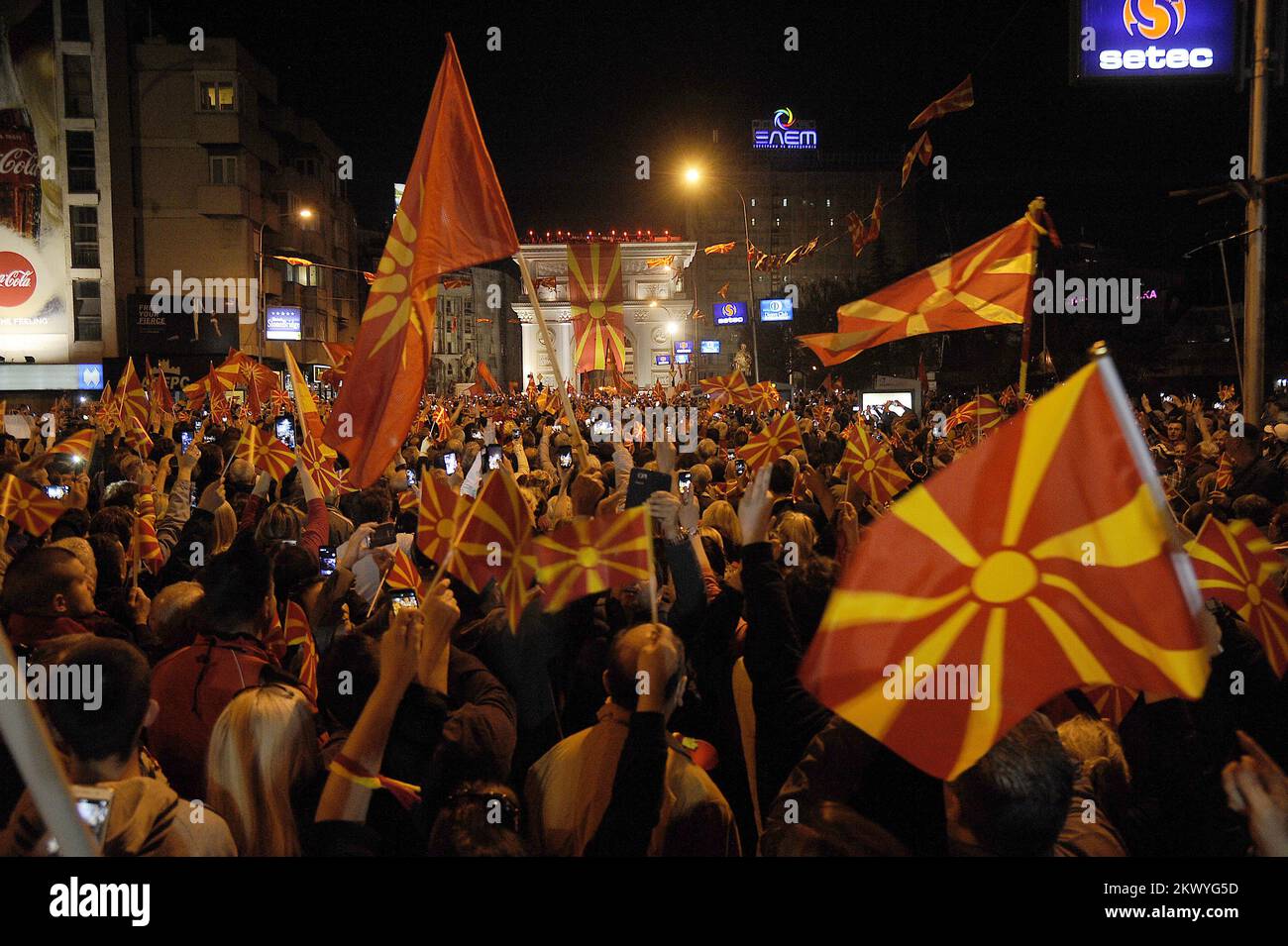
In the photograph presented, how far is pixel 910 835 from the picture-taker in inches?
95.9

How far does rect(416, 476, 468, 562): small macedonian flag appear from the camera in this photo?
5.25m

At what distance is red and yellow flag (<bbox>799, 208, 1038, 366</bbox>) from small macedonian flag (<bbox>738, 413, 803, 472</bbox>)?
168 cm

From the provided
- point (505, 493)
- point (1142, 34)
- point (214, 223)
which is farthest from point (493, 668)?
point (214, 223)

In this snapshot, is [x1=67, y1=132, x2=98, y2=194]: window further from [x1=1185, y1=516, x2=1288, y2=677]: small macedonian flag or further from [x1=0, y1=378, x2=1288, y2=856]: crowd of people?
[x1=1185, y1=516, x2=1288, y2=677]: small macedonian flag

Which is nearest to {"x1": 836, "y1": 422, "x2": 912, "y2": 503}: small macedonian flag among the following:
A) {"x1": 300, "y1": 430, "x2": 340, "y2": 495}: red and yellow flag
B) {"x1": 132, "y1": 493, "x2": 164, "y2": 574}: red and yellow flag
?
{"x1": 300, "y1": 430, "x2": 340, "y2": 495}: red and yellow flag

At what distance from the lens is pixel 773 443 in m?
8.52

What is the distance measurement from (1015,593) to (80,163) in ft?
155

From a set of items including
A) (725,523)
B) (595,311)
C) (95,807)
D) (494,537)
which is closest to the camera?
(95,807)

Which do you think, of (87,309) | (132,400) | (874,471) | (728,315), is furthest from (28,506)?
(728,315)

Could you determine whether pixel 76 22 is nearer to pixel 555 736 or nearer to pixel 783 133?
pixel 555 736

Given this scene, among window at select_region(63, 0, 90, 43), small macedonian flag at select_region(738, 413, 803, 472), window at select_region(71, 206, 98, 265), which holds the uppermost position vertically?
window at select_region(63, 0, 90, 43)

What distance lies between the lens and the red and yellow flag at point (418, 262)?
5.14 metres

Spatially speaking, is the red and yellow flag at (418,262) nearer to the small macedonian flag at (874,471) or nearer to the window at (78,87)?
the small macedonian flag at (874,471)

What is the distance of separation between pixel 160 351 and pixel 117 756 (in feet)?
137
